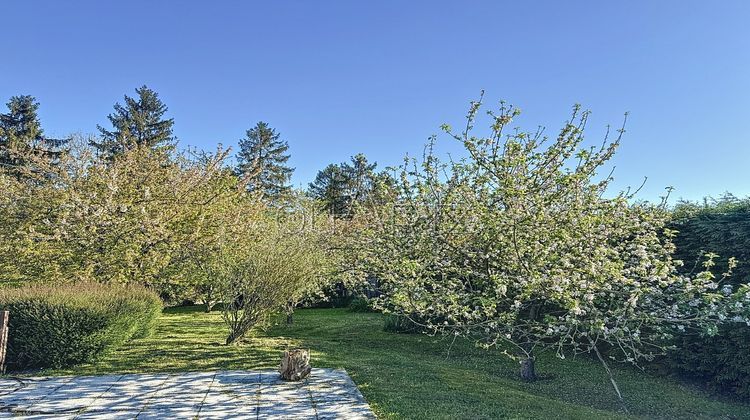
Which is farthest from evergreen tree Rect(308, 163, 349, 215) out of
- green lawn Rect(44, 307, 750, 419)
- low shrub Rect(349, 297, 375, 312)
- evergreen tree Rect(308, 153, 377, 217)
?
green lawn Rect(44, 307, 750, 419)

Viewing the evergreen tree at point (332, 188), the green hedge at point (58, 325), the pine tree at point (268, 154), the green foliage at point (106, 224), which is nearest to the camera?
the green hedge at point (58, 325)

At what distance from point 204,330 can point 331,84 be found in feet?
22.8

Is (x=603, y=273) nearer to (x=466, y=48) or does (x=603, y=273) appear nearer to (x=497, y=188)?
(x=497, y=188)

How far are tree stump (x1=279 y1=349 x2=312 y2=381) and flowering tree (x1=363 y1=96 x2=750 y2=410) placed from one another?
1.52 metres

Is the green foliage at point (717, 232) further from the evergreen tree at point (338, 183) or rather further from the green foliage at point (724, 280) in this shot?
the evergreen tree at point (338, 183)

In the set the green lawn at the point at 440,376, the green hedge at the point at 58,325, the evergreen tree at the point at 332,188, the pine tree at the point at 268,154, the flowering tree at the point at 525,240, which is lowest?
the green lawn at the point at 440,376

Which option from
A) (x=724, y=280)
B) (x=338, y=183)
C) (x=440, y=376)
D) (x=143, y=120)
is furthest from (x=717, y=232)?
Answer: (x=143, y=120)

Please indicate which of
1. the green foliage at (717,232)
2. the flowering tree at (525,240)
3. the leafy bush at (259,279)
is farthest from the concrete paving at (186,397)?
the green foliage at (717,232)

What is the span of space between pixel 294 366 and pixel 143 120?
27875 mm

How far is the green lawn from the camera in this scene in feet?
17.4

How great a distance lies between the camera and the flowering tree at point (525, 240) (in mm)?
5359

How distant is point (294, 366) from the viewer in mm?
6117

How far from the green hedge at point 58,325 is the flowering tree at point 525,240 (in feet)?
14.3

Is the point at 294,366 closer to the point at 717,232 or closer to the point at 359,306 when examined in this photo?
the point at 717,232
